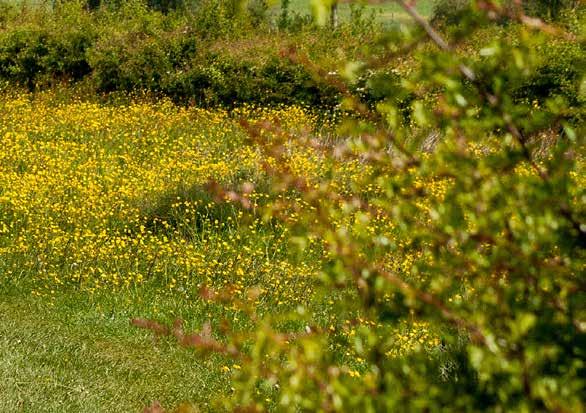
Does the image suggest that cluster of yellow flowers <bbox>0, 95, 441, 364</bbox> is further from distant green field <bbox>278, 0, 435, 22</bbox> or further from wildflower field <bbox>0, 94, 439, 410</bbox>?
distant green field <bbox>278, 0, 435, 22</bbox>

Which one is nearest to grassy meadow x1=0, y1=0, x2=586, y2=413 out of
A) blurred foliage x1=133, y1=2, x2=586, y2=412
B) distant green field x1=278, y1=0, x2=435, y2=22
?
blurred foliage x1=133, y1=2, x2=586, y2=412

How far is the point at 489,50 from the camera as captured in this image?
Answer: 2.28 metres

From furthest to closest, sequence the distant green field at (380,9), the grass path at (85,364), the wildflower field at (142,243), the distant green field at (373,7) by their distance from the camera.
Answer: the wildflower field at (142,243), the grass path at (85,364), the distant green field at (380,9), the distant green field at (373,7)

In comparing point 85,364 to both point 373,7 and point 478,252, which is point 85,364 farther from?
point 373,7

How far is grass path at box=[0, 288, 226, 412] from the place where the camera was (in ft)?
17.4

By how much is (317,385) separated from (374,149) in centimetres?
66

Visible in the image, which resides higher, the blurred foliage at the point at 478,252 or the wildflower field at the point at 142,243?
the blurred foliage at the point at 478,252

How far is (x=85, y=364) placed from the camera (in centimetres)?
583

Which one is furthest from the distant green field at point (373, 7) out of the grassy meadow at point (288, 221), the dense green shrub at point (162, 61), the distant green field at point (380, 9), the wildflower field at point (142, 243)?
the wildflower field at point (142, 243)

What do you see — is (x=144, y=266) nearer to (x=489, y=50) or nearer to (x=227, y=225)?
(x=227, y=225)

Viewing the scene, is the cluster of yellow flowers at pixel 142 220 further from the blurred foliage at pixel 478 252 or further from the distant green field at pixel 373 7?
the blurred foliage at pixel 478 252

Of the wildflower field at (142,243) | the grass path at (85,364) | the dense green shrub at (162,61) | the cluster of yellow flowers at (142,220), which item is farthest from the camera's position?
the dense green shrub at (162,61)

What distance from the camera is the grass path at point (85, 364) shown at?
17.4ft

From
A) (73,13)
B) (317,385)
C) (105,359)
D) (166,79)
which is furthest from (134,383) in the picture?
(73,13)
